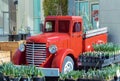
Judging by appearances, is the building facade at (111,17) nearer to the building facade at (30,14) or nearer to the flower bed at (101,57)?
the flower bed at (101,57)

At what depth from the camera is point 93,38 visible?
13625mm

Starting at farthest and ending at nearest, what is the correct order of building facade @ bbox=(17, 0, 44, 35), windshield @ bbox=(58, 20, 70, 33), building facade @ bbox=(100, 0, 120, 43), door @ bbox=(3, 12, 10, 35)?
1. door @ bbox=(3, 12, 10, 35)
2. building facade @ bbox=(17, 0, 44, 35)
3. building facade @ bbox=(100, 0, 120, 43)
4. windshield @ bbox=(58, 20, 70, 33)

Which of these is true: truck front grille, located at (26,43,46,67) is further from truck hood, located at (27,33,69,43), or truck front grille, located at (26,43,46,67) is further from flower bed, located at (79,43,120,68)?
flower bed, located at (79,43,120,68)

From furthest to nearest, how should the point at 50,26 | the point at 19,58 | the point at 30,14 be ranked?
1. the point at 30,14
2. the point at 50,26
3. the point at 19,58

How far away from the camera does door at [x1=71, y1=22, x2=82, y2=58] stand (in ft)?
41.9

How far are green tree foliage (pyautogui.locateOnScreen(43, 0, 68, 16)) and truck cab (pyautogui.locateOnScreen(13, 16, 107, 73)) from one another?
8.62 meters

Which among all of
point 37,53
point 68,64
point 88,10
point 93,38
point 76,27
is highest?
point 88,10

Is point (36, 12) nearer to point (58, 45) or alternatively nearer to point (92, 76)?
point (58, 45)

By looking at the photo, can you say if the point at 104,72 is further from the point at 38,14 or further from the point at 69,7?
the point at 38,14

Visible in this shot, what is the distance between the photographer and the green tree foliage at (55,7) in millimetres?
22328

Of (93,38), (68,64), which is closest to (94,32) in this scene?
(93,38)

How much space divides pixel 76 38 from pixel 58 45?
0.96 metres

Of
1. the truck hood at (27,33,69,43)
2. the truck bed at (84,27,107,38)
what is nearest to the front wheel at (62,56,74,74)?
the truck hood at (27,33,69,43)

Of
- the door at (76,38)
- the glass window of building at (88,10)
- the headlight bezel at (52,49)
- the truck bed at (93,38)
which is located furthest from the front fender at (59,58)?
the glass window of building at (88,10)
